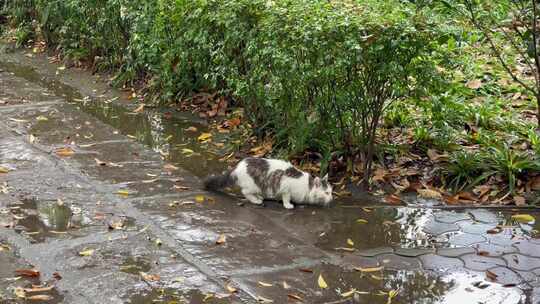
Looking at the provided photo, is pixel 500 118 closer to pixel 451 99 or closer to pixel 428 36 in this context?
pixel 451 99

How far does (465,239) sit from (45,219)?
3174 millimetres

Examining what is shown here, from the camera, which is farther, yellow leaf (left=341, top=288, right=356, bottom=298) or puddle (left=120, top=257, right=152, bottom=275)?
puddle (left=120, top=257, right=152, bottom=275)

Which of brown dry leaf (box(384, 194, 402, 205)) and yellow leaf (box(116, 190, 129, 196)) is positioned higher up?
brown dry leaf (box(384, 194, 402, 205))

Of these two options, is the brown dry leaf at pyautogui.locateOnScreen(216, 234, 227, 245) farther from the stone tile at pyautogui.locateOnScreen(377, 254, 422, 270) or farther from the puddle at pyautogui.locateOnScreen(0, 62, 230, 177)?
the puddle at pyautogui.locateOnScreen(0, 62, 230, 177)

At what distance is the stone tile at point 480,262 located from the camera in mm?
4941

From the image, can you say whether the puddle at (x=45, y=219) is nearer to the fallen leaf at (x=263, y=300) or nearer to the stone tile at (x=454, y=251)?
the fallen leaf at (x=263, y=300)

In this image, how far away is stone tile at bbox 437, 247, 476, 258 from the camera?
515cm

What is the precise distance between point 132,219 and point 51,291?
125cm

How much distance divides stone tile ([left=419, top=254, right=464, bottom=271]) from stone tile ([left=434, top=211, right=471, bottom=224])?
2.09 feet

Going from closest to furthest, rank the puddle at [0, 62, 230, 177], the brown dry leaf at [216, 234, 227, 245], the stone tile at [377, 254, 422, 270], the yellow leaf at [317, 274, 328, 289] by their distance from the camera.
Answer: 1. the yellow leaf at [317, 274, 328, 289]
2. the stone tile at [377, 254, 422, 270]
3. the brown dry leaf at [216, 234, 227, 245]
4. the puddle at [0, 62, 230, 177]

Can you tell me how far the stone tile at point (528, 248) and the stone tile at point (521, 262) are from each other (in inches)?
2.8

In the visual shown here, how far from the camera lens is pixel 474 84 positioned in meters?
8.06

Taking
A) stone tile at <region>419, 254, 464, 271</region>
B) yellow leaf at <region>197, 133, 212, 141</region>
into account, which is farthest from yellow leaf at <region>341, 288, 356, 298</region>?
yellow leaf at <region>197, 133, 212, 141</region>

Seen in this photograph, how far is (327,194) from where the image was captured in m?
6.03
